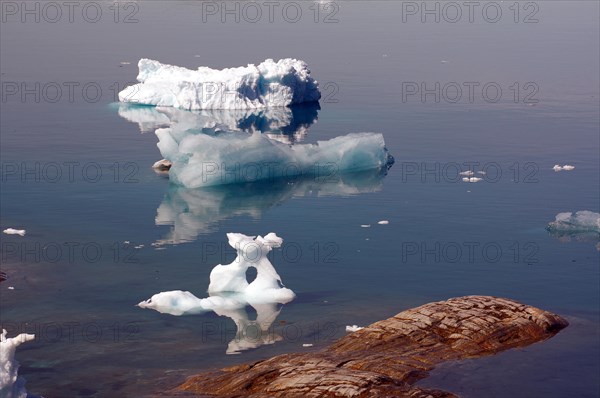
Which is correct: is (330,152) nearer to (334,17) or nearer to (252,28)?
(252,28)

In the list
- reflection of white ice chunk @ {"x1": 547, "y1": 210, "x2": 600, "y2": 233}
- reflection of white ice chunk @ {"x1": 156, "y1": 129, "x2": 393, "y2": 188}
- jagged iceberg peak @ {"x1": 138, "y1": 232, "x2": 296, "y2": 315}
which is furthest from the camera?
reflection of white ice chunk @ {"x1": 156, "y1": 129, "x2": 393, "y2": 188}

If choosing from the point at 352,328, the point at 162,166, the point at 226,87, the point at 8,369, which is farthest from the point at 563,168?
the point at 8,369

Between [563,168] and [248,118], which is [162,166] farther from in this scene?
[563,168]

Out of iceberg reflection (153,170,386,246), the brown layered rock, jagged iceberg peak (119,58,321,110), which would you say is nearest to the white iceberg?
the brown layered rock

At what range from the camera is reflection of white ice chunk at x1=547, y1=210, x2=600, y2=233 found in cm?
2806

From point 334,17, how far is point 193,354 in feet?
192

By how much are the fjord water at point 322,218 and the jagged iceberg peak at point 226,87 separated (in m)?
1.49

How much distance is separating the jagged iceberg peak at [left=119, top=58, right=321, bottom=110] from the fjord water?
149 cm

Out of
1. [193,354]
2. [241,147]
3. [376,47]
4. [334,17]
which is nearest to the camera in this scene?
[193,354]

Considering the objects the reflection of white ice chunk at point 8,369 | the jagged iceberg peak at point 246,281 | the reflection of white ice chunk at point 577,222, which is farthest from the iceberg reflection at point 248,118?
the reflection of white ice chunk at point 8,369

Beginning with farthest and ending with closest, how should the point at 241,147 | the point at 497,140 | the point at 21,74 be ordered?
the point at 21,74 → the point at 497,140 → the point at 241,147

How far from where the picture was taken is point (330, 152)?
34.2m

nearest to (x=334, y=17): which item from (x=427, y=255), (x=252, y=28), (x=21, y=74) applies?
(x=252, y=28)

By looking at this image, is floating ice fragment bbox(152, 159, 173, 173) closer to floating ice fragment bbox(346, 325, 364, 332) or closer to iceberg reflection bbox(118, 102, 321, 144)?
iceberg reflection bbox(118, 102, 321, 144)
